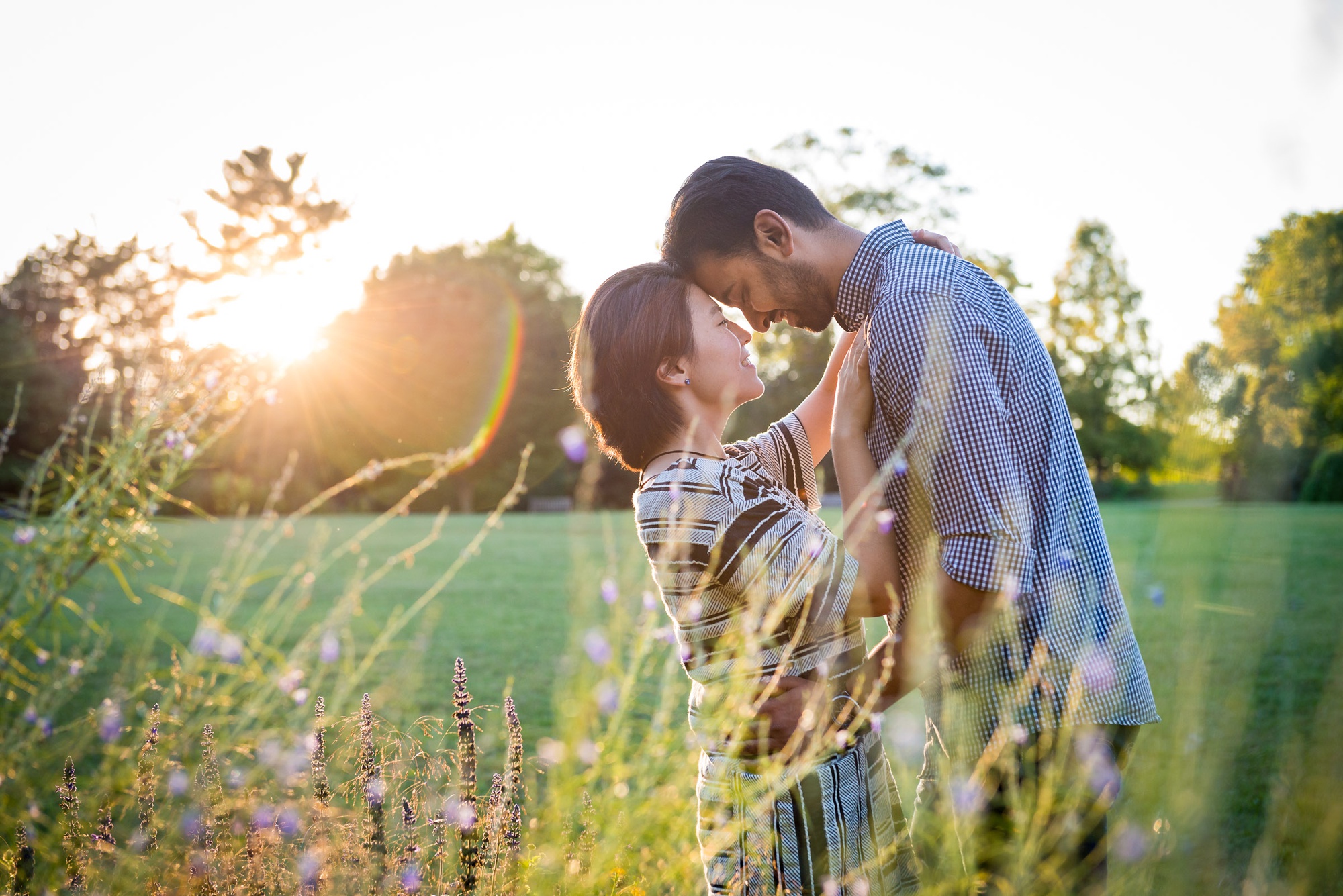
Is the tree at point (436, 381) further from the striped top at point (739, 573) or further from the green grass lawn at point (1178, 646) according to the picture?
the striped top at point (739, 573)

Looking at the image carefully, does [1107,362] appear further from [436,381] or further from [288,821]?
[288,821]

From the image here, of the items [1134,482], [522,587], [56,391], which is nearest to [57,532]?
[522,587]

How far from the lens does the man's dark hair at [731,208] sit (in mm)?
1998

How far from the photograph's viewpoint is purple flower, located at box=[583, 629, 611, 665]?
121cm

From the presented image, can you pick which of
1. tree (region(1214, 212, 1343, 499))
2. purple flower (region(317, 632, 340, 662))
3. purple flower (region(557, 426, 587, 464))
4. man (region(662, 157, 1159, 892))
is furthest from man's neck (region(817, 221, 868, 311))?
tree (region(1214, 212, 1343, 499))

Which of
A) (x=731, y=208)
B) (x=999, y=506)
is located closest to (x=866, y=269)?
(x=731, y=208)

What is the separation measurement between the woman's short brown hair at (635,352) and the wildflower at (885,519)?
486 mm

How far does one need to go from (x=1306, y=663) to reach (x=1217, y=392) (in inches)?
1321

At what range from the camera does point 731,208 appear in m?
2.00

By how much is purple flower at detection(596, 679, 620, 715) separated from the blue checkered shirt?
25.1 inches

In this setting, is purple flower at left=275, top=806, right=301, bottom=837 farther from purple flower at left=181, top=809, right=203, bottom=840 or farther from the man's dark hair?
the man's dark hair

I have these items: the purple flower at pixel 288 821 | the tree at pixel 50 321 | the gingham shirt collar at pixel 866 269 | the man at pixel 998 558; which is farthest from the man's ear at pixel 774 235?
the tree at pixel 50 321

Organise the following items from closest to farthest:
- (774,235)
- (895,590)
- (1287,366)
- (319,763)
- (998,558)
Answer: (998,558), (319,763), (895,590), (774,235), (1287,366)

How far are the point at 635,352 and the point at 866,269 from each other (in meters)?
0.54
